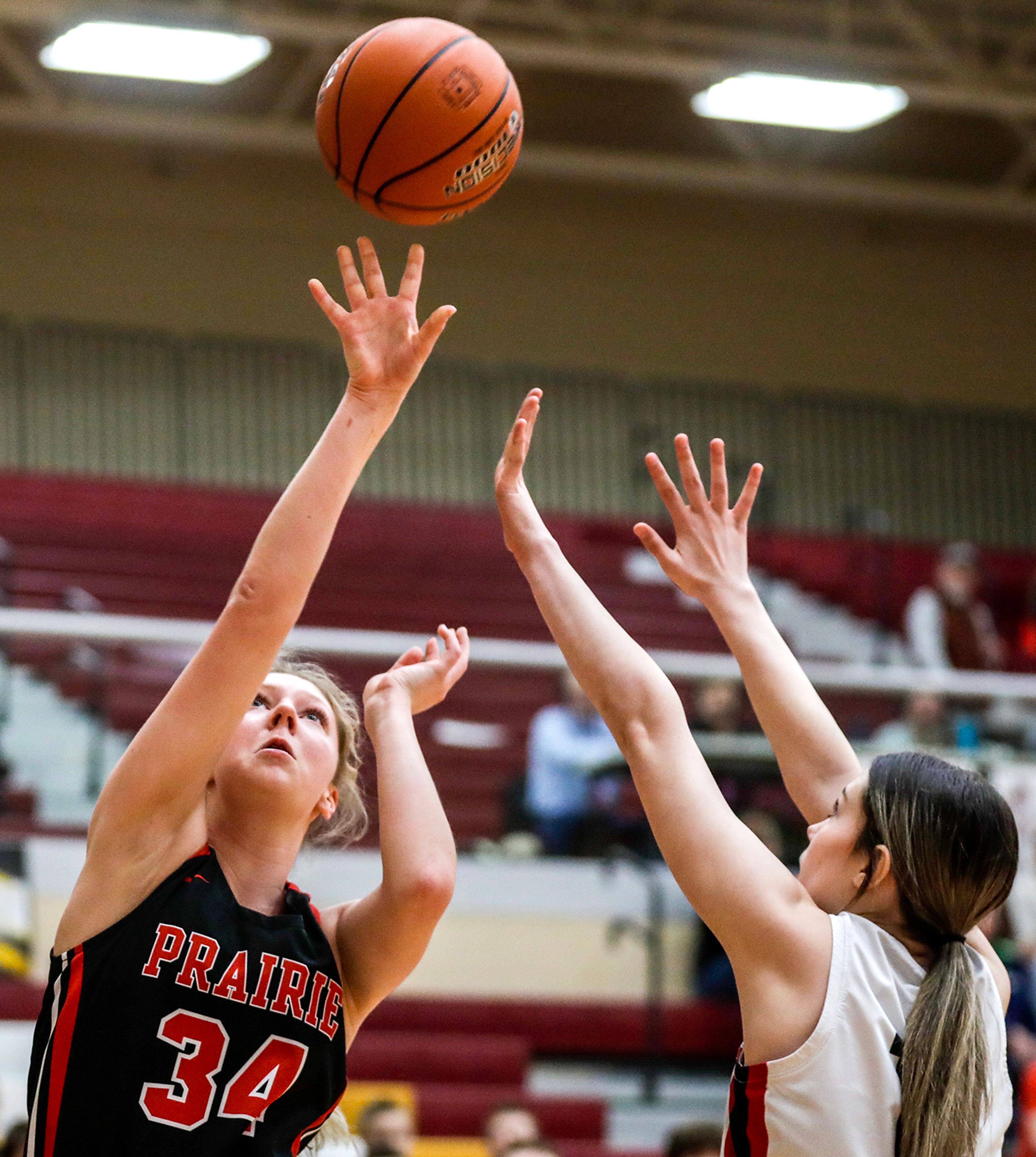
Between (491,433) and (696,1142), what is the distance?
9311 millimetres

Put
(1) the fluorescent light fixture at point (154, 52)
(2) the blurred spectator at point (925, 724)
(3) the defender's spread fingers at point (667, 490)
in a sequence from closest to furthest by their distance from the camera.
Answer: (3) the defender's spread fingers at point (667, 490)
(2) the blurred spectator at point (925, 724)
(1) the fluorescent light fixture at point (154, 52)

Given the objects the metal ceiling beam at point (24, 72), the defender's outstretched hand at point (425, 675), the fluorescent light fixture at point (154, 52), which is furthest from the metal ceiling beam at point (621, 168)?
the defender's outstretched hand at point (425, 675)

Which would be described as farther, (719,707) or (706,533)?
(719,707)

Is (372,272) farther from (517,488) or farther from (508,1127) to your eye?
(508,1127)

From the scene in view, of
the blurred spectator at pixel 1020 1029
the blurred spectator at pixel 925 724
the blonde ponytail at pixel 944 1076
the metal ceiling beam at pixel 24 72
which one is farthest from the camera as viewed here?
the metal ceiling beam at pixel 24 72

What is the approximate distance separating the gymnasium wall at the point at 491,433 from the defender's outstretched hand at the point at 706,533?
8.79 meters

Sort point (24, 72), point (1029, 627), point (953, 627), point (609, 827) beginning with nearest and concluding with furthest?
point (609, 827), point (953, 627), point (1029, 627), point (24, 72)

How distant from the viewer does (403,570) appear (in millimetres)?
11297

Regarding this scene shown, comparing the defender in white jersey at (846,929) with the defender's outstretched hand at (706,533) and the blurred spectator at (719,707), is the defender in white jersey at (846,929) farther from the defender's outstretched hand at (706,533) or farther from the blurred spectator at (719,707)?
the blurred spectator at (719,707)

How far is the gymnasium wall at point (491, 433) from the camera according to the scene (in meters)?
12.4

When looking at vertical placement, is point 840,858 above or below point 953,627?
below

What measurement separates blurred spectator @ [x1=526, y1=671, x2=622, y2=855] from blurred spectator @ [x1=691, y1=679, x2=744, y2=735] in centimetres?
37

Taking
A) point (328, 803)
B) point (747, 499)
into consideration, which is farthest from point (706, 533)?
point (328, 803)

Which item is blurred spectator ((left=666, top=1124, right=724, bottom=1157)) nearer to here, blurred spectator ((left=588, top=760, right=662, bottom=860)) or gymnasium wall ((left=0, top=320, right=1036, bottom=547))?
blurred spectator ((left=588, top=760, right=662, bottom=860))
